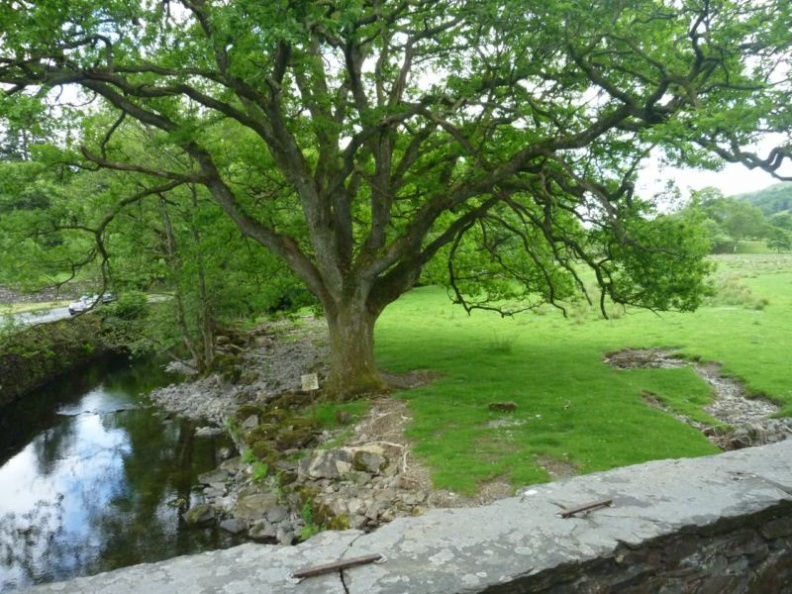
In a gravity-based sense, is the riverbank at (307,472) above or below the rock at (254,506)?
above

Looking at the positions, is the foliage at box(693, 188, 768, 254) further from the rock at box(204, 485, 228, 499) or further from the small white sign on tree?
the rock at box(204, 485, 228, 499)

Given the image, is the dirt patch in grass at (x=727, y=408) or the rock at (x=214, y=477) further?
the rock at (x=214, y=477)

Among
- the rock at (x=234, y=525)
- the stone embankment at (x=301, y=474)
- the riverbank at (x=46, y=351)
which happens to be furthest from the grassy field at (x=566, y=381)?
the riverbank at (x=46, y=351)

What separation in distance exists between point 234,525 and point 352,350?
18.0 feet

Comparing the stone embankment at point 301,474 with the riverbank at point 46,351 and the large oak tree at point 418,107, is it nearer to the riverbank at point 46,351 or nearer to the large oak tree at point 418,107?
the large oak tree at point 418,107

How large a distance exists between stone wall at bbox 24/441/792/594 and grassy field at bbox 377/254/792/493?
5143 mm

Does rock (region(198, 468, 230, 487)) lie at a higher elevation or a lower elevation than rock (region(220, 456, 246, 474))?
lower

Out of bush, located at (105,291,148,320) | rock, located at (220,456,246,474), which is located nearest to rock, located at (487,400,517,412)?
rock, located at (220,456,246,474)

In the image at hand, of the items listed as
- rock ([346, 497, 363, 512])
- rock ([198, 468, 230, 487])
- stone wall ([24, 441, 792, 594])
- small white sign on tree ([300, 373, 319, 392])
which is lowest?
rock ([198, 468, 230, 487])

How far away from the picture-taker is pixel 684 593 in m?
4.08

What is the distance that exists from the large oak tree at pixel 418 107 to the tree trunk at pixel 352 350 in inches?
1.7

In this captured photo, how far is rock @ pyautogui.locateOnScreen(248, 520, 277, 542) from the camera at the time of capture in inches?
411

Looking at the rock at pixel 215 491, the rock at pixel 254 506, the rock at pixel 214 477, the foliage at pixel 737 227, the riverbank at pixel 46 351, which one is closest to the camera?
the rock at pixel 254 506

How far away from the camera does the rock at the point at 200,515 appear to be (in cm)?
1123
